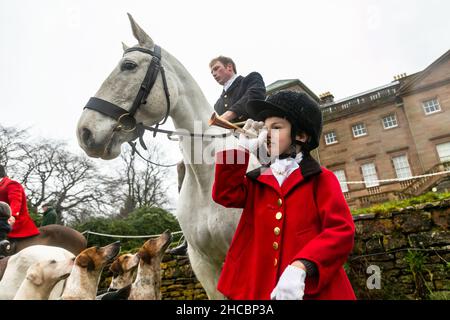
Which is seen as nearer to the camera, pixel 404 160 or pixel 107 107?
pixel 107 107

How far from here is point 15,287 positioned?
3607 millimetres

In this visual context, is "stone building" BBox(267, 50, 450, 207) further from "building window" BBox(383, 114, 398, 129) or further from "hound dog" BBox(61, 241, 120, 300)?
"hound dog" BBox(61, 241, 120, 300)

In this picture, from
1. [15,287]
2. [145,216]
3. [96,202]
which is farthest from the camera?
[96,202]

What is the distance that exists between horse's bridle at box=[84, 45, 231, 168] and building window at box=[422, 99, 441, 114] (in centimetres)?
2932

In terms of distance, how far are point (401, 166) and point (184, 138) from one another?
28.3 metres

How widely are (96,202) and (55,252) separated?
849 inches

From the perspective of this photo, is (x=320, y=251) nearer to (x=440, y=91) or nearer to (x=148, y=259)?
(x=148, y=259)

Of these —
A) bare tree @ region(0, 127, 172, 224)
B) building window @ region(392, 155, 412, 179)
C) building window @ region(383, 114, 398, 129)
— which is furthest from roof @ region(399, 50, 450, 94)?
bare tree @ region(0, 127, 172, 224)

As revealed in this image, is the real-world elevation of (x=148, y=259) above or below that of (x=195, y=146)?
below

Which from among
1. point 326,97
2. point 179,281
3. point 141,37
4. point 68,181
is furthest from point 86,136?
point 326,97

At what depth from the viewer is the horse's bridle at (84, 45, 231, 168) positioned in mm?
2566

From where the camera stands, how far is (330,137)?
3056 cm

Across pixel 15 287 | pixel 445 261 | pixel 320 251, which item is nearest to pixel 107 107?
pixel 320 251

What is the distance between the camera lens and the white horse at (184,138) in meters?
2.53
